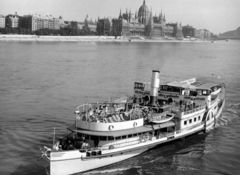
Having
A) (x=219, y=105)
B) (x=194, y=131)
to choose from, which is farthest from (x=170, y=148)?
(x=219, y=105)

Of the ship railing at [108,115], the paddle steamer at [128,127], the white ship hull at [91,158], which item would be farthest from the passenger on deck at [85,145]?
the ship railing at [108,115]

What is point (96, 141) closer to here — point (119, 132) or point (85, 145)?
point (85, 145)

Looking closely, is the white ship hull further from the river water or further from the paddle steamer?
the river water

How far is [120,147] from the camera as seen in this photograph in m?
16.6

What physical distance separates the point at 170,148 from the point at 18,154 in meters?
8.14

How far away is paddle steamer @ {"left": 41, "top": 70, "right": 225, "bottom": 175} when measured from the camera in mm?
15656

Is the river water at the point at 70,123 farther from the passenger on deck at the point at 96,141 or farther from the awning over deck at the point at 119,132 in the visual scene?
the awning over deck at the point at 119,132

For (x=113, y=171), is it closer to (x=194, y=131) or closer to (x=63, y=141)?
(x=63, y=141)

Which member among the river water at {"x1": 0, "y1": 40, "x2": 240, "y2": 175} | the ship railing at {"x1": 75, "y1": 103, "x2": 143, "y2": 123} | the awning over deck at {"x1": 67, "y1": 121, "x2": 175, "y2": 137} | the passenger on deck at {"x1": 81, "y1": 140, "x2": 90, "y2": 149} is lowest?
the river water at {"x1": 0, "y1": 40, "x2": 240, "y2": 175}

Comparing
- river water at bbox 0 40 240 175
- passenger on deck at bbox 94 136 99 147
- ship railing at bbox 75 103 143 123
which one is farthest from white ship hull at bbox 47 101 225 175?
ship railing at bbox 75 103 143 123

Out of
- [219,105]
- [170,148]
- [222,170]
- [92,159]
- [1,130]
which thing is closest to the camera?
[92,159]

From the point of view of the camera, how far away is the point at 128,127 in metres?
17.0

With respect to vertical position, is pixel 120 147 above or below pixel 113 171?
above

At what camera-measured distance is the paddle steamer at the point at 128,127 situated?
1566 centimetres
